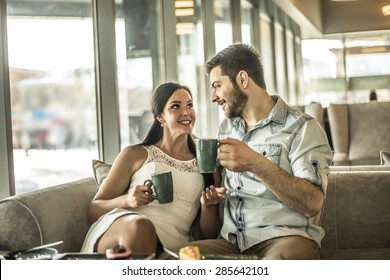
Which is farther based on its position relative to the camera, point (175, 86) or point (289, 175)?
point (175, 86)

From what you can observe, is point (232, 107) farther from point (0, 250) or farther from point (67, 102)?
point (67, 102)

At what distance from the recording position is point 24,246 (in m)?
1.66

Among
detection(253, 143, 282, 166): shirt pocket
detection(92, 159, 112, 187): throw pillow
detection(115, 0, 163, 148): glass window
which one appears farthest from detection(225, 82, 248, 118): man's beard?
detection(115, 0, 163, 148): glass window

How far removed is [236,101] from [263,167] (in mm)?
287

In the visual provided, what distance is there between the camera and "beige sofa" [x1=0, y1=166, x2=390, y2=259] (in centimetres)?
177

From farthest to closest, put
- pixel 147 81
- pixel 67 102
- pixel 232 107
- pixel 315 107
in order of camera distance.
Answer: pixel 147 81
pixel 315 107
pixel 67 102
pixel 232 107

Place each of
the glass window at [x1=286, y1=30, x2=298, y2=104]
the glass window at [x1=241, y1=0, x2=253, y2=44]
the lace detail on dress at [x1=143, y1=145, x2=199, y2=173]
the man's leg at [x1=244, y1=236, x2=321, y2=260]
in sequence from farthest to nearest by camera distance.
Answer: the glass window at [x1=286, y1=30, x2=298, y2=104] < the glass window at [x1=241, y1=0, x2=253, y2=44] < the lace detail on dress at [x1=143, y1=145, x2=199, y2=173] < the man's leg at [x1=244, y1=236, x2=321, y2=260]

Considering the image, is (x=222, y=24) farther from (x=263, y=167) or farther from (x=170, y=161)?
(x=263, y=167)

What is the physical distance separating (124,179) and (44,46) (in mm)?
1008

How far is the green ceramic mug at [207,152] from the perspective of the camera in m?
1.50

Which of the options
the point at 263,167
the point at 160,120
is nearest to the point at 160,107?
the point at 160,120

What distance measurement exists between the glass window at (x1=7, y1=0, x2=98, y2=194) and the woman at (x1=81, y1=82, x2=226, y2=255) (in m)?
0.69

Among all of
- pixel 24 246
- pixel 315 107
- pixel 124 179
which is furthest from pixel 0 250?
pixel 315 107

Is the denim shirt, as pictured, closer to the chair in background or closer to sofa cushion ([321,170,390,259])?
sofa cushion ([321,170,390,259])
